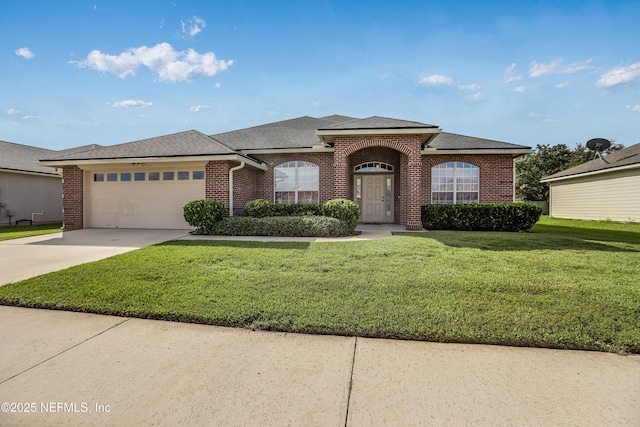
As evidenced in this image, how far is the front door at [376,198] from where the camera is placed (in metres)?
13.6

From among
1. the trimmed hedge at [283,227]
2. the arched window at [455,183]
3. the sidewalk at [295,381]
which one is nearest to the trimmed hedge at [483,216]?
the arched window at [455,183]

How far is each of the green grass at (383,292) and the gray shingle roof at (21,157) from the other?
14.5 meters

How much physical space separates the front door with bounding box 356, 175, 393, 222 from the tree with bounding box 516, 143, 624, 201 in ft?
66.9

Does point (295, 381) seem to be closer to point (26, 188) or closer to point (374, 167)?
point (374, 167)

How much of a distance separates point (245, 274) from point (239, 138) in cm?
1106

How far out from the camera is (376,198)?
45.0 feet

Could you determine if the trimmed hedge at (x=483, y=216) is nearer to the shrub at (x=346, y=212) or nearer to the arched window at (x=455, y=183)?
Result: the arched window at (x=455, y=183)

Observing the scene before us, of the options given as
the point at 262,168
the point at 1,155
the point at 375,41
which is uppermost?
the point at 375,41

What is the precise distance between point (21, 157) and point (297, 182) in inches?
646

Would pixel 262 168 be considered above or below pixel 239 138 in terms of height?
below

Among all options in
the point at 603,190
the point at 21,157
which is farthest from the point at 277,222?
the point at 603,190

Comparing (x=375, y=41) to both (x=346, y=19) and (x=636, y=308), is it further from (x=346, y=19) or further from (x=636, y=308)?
(x=636, y=308)

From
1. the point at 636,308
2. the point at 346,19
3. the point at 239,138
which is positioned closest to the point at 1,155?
the point at 239,138

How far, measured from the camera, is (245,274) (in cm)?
498
